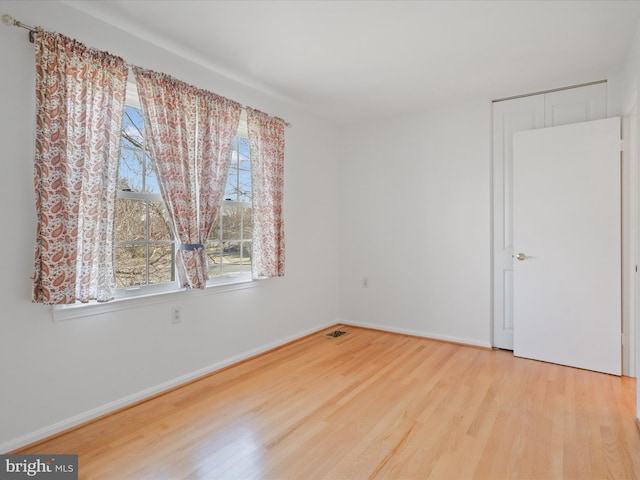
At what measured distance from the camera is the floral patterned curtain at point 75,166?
78.0 inches

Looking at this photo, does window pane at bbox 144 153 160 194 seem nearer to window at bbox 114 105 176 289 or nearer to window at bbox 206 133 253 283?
window at bbox 114 105 176 289

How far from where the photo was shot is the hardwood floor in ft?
5.95

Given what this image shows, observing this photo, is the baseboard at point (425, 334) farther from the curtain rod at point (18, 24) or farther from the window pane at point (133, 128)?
the curtain rod at point (18, 24)

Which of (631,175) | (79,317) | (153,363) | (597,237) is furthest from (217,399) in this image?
(631,175)

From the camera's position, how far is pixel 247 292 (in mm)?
3422

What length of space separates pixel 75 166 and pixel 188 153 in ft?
2.70

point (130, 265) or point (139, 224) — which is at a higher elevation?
point (139, 224)

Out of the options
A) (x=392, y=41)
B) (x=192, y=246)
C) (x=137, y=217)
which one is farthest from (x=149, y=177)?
(x=392, y=41)

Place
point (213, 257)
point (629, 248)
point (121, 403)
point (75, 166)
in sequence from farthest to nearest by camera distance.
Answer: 1. point (213, 257)
2. point (629, 248)
3. point (121, 403)
4. point (75, 166)

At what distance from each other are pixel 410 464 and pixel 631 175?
2.96m

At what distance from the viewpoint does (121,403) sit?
7.91 ft

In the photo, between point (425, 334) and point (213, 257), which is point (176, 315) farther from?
point (425, 334)

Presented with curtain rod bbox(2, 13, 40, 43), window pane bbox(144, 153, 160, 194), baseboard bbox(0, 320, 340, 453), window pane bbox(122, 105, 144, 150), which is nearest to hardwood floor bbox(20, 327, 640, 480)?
A: baseboard bbox(0, 320, 340, 453)

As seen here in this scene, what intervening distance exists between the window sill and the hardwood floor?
683mm
